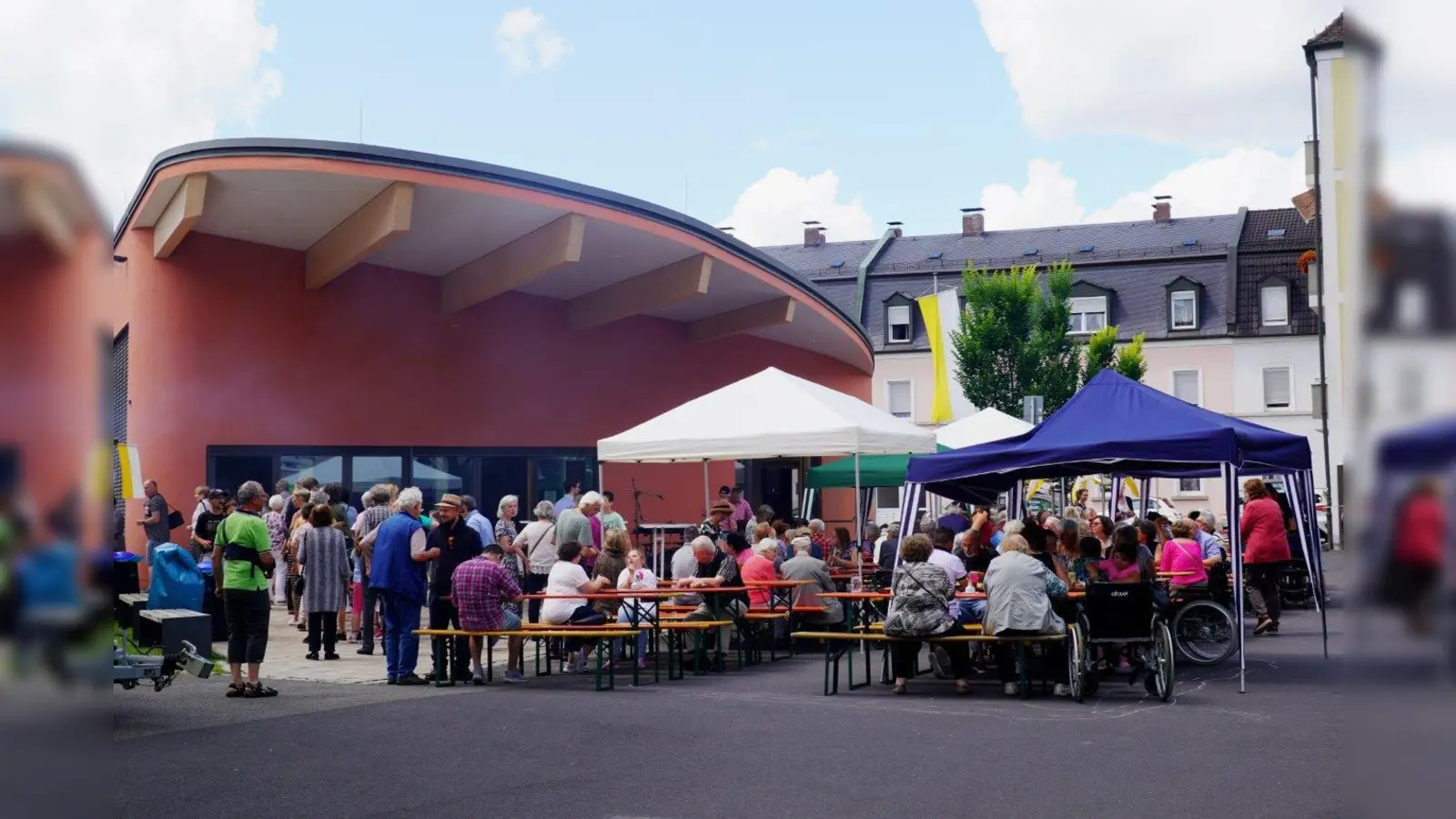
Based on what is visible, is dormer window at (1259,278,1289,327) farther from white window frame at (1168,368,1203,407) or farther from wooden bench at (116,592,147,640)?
wooden bench at (116,592,147,640)

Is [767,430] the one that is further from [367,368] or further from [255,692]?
[367,368]

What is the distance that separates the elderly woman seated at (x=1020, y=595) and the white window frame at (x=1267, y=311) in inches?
1763

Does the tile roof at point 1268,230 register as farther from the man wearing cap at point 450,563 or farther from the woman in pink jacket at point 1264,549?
the man wearing cap at point 450,563

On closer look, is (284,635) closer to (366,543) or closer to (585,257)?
(366,543)

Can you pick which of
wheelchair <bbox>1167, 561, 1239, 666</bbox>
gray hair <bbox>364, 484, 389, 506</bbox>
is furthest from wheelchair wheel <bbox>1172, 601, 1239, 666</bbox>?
gray hair <bbox>364, 484, 389, 506</bbox>

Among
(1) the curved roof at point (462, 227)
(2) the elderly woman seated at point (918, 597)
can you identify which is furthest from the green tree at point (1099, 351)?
(2) the elderly woman seated at point (918, 597)

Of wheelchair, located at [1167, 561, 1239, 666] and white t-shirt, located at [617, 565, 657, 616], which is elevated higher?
white t-shirt, located at [617, 565, 657, 616]

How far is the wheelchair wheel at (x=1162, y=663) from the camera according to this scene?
1045cm

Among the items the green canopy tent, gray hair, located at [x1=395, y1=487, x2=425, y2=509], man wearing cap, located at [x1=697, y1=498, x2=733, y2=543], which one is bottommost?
man wearing cap, located at [x1=697, y1=498, x2=733, y2=543]

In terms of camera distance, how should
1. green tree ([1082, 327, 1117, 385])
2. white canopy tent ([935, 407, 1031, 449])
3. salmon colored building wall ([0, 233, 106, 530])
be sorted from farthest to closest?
green tree ([1082, 327, 1117, 385]) → white canopy tent ([935, 407, 1031, 449]) → salmon colored building wall ([0, 233, 106, 530])

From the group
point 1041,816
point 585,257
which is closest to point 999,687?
point 1041,816

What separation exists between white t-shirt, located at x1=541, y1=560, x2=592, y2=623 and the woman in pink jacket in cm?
752

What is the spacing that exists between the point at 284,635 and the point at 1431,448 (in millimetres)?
17000

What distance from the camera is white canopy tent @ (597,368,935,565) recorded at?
1485 cm
